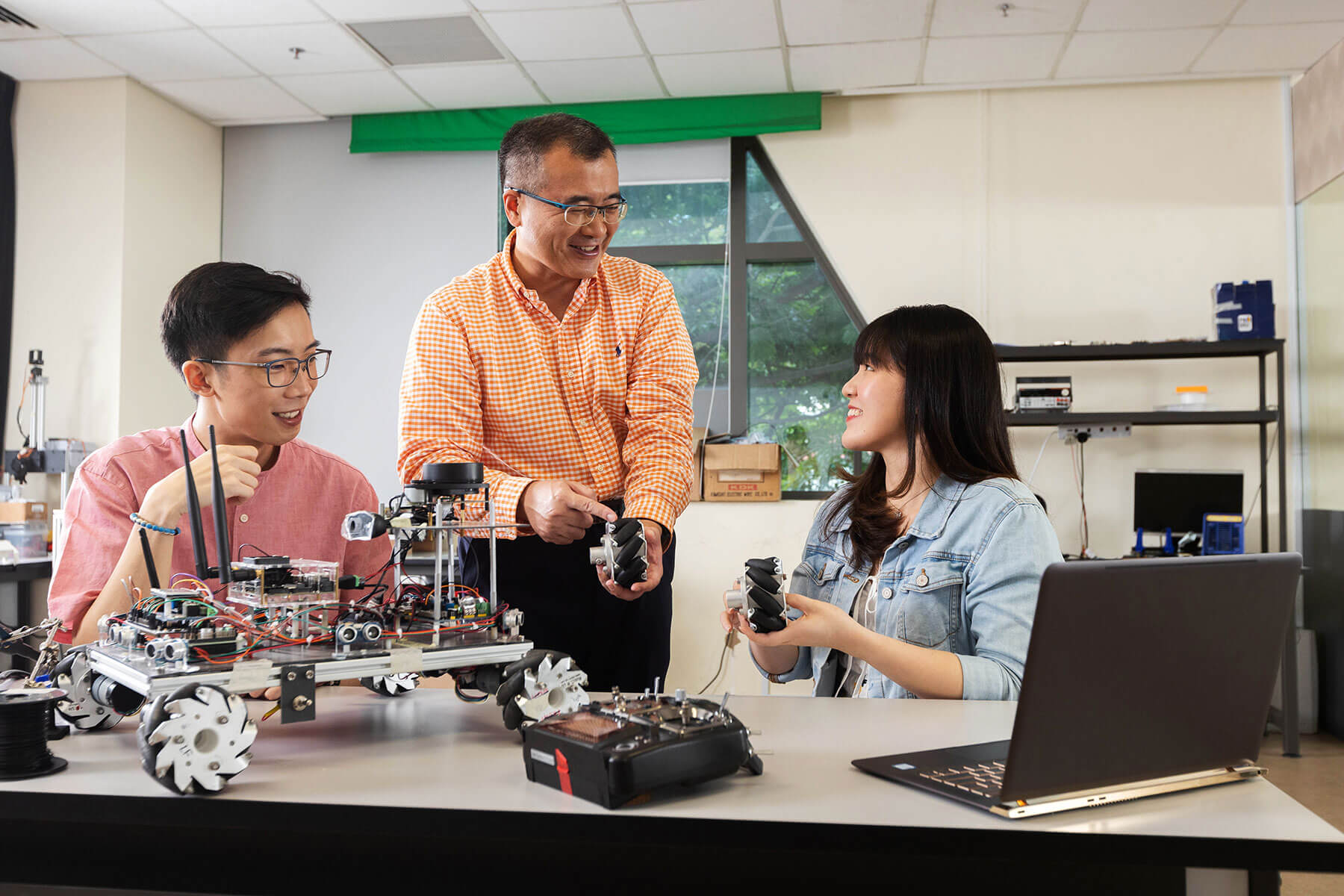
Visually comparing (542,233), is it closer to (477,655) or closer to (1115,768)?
(477,655)

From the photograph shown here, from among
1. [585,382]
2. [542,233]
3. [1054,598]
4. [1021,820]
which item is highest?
[542,233]

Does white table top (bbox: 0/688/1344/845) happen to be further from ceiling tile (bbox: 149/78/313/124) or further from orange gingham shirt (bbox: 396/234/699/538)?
ceiling tile (bbox: 149/78/313/124)

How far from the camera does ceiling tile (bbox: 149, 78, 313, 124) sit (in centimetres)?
456

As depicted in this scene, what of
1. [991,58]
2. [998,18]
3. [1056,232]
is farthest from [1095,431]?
[998,18]

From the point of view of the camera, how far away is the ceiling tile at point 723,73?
13.9 feet

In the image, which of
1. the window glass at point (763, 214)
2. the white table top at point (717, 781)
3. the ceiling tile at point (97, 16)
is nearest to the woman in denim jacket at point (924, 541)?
the white table top at point (717, 781)

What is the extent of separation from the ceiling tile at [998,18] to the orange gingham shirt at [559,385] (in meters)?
2.57

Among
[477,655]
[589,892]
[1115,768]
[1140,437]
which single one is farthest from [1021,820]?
[1140,437]

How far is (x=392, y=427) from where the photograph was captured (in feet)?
16.5

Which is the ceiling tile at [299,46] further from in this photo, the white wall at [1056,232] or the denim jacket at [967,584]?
the denim jacket at [967,584]

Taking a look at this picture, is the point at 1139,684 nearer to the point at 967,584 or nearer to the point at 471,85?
the point at 967,584

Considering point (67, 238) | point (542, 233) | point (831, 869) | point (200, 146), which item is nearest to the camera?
point (831, 869)

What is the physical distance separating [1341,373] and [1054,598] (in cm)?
422

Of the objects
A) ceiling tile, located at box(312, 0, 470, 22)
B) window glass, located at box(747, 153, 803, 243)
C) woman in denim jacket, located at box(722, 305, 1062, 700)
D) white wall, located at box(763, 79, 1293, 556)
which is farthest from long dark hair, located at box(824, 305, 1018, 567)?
window glass, located at box(747, 153, 803, 243)
